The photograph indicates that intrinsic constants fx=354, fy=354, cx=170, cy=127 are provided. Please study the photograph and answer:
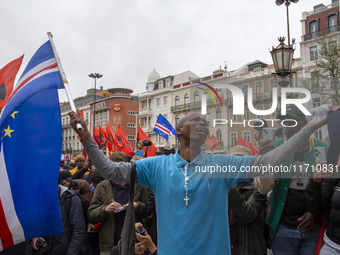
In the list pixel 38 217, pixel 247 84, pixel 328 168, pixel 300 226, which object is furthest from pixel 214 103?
pixel 38 217

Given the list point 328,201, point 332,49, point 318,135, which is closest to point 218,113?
point 318,135

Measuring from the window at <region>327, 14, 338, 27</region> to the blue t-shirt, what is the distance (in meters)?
38.6

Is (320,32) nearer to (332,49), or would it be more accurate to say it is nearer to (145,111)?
(332,49)

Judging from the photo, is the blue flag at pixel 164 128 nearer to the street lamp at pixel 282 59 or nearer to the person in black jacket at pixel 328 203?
the street lamp at pixel 282 59

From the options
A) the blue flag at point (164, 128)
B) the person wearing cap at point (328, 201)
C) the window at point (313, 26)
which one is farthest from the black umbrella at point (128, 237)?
the window at point (313, 26)

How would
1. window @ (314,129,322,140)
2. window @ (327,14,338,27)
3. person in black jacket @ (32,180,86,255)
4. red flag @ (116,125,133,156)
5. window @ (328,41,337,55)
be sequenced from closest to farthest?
window @ (314,129,322,140) → person in black jacket @ (32,180,86,255) → red flag @ (116,125,133,156) → window @ (328,41,337,55) → window @ (327,14,338,27)

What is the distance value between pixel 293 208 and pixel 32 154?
8.98ft

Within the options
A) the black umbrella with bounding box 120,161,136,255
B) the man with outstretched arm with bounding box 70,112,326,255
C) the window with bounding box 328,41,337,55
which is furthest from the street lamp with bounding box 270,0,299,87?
the window with bounding box 328,41,337,55

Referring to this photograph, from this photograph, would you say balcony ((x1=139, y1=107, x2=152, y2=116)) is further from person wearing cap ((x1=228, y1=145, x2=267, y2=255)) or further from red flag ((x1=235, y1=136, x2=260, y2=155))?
red flag ((x1=235, y1=136, x2=260, y2=155))

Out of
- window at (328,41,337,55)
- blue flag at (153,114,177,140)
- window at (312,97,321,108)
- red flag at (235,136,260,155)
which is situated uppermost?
window at (328,41,337,55)

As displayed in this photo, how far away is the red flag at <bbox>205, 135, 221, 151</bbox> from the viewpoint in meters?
2.82

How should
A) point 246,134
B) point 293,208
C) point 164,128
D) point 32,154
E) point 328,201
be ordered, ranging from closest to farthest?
point 246,134, point 328,201, point 293,208, point 32,154, point 164,128

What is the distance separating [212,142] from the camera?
Result: 112 inches

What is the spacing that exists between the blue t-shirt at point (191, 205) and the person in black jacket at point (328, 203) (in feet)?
2.06
